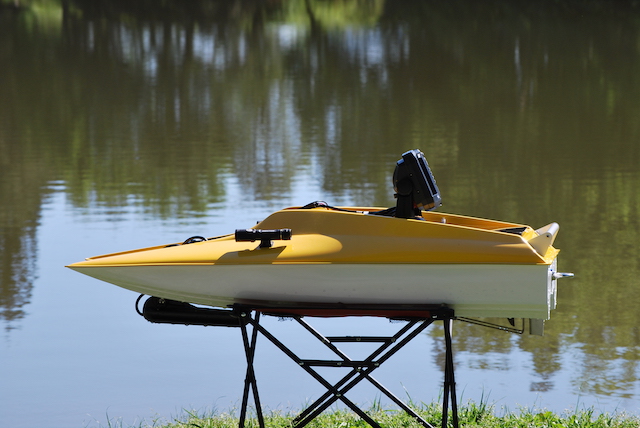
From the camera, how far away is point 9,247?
9.05 m

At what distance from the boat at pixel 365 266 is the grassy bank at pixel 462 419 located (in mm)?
590

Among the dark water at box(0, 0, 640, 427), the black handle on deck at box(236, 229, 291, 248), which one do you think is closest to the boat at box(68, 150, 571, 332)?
the black handle on deck at box(236, 229, 291, 248)

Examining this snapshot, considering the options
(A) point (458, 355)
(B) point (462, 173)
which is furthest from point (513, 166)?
(A) point (458, 355)

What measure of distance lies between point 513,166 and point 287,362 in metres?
8.17

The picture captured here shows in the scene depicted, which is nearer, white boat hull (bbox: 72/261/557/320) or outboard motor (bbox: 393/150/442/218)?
white boat hull (bbox: 72/261/557/320)

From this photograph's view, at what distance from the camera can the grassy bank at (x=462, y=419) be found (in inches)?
169

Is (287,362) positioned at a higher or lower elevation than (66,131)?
lower

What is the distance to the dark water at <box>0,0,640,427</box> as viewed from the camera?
558cm

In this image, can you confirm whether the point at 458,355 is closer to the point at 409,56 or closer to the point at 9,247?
the point at 9,247

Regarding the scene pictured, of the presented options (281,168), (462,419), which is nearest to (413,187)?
(462,419)

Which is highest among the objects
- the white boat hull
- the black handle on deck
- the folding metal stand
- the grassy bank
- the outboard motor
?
the outboard motor

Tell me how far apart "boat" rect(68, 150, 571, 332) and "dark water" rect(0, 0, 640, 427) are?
114cm

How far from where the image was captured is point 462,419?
4.42 meters

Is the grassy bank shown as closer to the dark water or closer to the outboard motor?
the dark water
